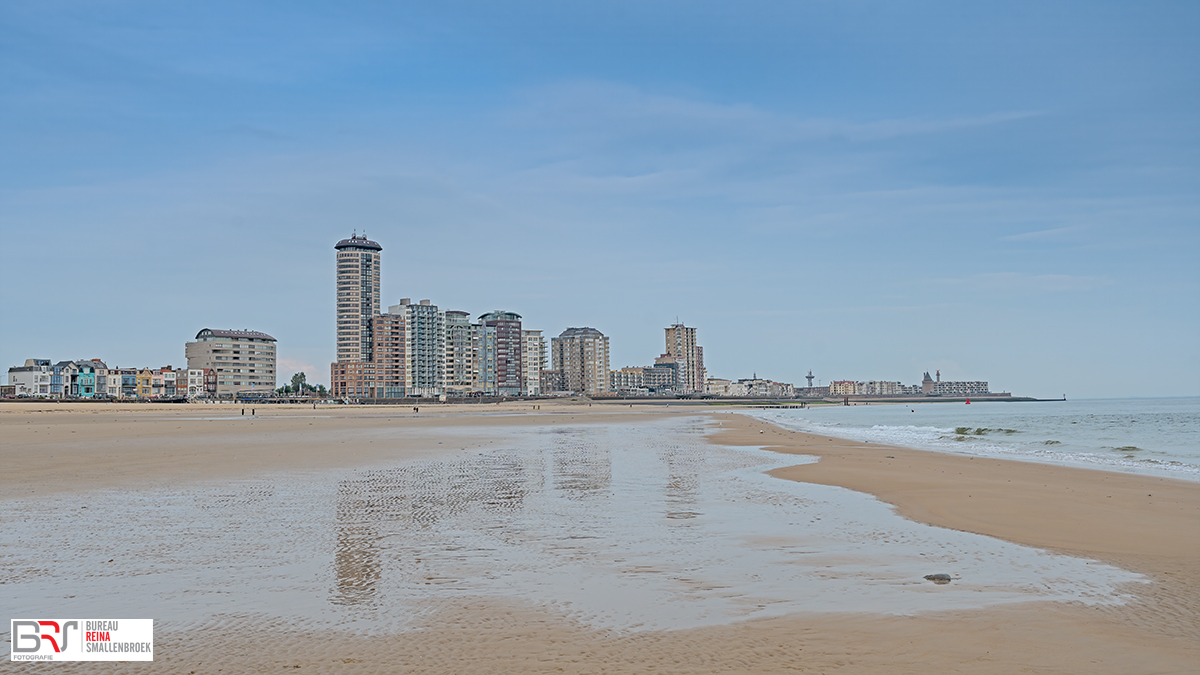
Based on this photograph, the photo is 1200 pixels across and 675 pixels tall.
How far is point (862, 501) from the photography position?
48.9ft

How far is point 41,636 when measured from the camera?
6.50 metres

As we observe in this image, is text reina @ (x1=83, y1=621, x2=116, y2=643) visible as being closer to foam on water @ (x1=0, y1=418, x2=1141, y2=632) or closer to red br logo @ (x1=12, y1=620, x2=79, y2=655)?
red br logo @ (x1=12, y1=620, x2=79, y2=655)

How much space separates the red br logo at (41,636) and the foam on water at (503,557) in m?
0.37

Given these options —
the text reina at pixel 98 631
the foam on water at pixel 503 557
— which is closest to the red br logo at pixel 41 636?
the text reina at pixel 98 631

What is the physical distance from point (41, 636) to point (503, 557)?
4808 mm

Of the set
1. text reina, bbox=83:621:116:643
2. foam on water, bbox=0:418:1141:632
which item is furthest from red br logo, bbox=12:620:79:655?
foam on water, bbox=0:418:1141:632

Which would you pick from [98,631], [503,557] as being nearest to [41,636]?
[98,631]

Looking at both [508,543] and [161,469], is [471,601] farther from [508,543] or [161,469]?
[161,469]

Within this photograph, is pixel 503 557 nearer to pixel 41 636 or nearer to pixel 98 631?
pixel 98 631

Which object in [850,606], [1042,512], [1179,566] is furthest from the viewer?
[1042,512]

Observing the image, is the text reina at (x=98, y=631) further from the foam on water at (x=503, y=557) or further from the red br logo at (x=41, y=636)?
the foam on water at (x=503, y=557)

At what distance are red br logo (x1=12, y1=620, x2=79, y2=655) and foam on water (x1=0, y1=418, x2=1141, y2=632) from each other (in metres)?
0.37

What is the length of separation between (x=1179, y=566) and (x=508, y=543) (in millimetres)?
8660

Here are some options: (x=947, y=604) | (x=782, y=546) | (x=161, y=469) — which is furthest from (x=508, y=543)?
(x=161, y=469)
